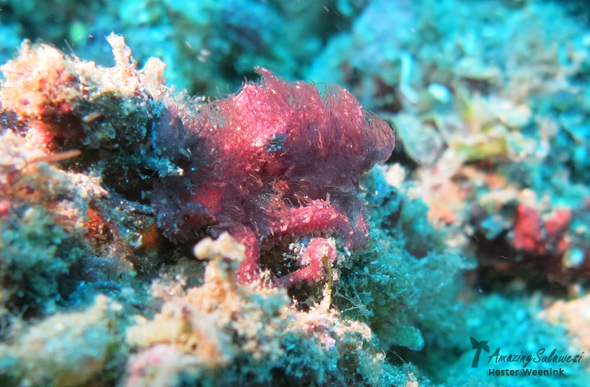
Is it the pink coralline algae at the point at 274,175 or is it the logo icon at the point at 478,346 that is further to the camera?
the logo icon at the point at 478,346

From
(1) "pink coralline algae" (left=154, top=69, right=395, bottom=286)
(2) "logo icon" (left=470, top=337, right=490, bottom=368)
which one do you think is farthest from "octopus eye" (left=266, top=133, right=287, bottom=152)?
(2) "logo icon" (left=470, top=337, right=490, bottom=368)

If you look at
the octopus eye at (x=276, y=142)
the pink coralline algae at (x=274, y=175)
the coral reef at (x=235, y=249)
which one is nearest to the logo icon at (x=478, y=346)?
the coral reef at (x=235, y=249)

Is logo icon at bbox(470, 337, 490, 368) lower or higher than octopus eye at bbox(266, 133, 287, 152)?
lower

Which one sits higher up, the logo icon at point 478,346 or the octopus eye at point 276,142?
the octopus eye at point 276,142

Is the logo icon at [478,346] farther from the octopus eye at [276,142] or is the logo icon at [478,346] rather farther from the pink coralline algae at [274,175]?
the octopus eye at [276,142]

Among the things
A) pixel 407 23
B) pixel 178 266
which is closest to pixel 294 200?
pixel 178 266

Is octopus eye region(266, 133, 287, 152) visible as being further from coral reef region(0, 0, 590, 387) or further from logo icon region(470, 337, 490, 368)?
logo icon region(470, 337, 490, 368)

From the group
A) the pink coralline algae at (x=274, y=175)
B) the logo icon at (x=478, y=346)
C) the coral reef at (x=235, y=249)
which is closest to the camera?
the coral reef at (x=235, y=249)

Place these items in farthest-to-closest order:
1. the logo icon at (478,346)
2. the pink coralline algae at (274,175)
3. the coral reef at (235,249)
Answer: the logo icon at (478,346), the pink coralline algae at (274,175), the coral reef at (235,249)
